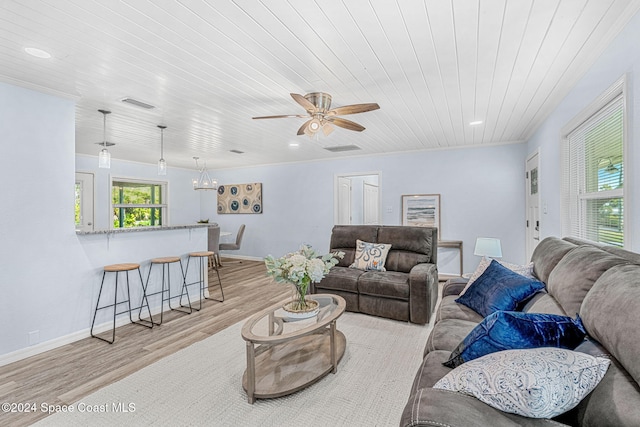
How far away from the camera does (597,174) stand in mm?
2404

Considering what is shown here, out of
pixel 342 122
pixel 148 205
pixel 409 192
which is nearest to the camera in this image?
pixel 342 122

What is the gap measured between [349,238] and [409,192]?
212 cm

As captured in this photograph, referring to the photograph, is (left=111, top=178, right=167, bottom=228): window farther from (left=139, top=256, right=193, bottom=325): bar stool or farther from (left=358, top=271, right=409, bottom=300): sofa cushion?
(left=358, top=271, right=409, bottom=300): sofa cushion

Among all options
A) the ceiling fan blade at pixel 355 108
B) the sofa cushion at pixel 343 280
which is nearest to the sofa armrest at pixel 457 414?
the ceiling fan blade at pixel 355 108

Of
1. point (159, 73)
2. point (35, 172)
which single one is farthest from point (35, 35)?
point (35, 172)

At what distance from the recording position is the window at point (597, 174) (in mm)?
2023

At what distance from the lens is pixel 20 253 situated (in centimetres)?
260

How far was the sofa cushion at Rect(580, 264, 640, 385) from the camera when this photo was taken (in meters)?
0.92

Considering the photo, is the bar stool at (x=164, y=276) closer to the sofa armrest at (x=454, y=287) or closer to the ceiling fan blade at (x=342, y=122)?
the ceiling fan blade at (x=342, y=122)

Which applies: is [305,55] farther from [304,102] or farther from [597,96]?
[597,96]

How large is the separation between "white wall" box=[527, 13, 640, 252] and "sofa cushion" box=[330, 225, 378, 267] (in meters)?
2.05

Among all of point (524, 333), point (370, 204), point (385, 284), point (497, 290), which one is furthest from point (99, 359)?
point (370, 204)

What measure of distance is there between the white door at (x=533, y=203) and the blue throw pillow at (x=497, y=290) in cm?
237

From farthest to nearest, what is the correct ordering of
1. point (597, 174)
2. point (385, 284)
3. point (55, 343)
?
point (385, 284) → point (55, 343) → point (597, 174)
